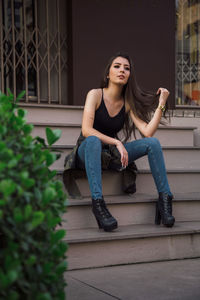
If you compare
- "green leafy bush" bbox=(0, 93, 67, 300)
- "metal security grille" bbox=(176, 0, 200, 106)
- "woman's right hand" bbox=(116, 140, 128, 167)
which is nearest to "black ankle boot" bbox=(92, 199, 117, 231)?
"woman's right hand" bbox=(116, 140, 128, 167)

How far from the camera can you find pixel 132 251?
9.67 feet

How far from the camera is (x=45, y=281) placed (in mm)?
1322

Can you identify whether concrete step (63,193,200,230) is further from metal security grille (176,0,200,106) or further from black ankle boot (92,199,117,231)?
metal security grille (176,0,200,106)

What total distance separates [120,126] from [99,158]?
1.99 ft

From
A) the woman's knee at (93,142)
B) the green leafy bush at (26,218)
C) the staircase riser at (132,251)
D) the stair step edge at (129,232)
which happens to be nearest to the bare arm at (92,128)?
the woman's knee at (93,142)

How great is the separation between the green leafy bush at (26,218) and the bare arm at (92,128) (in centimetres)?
169

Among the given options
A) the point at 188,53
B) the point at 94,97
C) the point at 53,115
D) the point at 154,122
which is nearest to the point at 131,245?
the point at 154,122

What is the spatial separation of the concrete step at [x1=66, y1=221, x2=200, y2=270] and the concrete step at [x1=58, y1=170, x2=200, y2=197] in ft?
1.49

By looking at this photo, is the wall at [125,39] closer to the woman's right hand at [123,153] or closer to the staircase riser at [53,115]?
the staircase riser at [53,115]

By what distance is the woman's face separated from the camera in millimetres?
3406

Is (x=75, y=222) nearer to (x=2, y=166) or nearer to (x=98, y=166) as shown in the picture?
(x=98, y=166)

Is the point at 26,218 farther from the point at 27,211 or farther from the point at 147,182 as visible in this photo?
the point at 147,182

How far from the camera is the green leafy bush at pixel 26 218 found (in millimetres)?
1233

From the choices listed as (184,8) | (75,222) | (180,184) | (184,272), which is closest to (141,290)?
(184,272)
